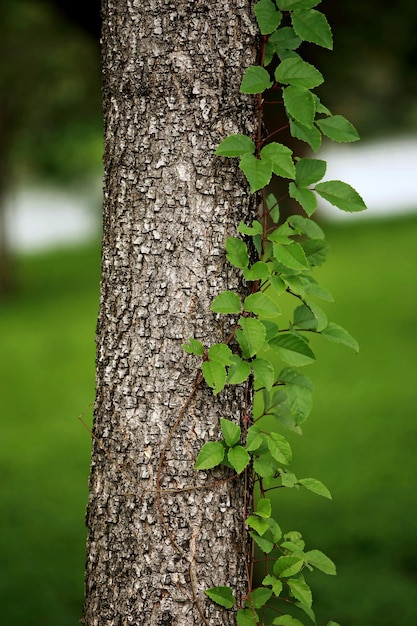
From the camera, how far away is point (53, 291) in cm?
1445

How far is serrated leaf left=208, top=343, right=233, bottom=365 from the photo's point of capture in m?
2.13

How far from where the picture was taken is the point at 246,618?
224cm

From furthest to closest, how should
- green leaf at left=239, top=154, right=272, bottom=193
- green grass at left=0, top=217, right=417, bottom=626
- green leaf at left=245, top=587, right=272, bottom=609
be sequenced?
green grass at left=0, top=217, right=417, bottom=626 → green leaf at left=245, top=587, right=272, bottom=609 → green leaf at left=239, top=154, right=272, bottom=193

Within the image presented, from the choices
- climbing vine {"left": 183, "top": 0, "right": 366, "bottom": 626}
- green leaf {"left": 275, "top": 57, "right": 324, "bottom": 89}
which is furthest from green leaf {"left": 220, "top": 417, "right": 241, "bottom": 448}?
green leaf {"left": 275, "top": 57, "right": 324, "bottom": 89}

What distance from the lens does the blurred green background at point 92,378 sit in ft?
14.8

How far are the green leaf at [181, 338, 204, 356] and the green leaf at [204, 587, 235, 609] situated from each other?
68 centimetres

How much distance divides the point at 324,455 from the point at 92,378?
12.9 ft

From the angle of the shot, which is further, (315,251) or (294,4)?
(315,251)

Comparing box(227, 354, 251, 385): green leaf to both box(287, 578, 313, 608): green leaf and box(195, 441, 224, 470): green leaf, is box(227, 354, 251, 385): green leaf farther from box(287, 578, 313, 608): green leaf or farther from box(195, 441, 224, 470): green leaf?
box(287, 578, 313, 608): green leaf

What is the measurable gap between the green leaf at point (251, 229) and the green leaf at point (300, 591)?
3.45 feet

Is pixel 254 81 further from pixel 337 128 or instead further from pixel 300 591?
pixel 300 591

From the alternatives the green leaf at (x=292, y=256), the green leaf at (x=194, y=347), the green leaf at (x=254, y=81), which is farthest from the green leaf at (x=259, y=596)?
the green leaf at (x=254, y=81)

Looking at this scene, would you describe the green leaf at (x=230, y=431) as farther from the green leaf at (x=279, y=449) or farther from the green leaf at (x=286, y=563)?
the green leaf at (x=286, y=563)

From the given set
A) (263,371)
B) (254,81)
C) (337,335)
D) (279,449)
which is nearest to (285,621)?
(279,449)
